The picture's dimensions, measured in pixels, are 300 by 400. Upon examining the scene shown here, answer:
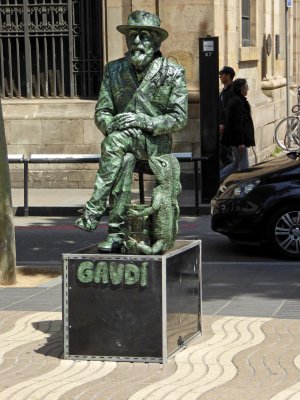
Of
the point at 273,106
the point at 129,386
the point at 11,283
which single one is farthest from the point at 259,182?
the point at 273,106

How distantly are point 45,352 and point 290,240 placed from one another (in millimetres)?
5271

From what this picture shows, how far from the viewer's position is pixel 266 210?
12.8m

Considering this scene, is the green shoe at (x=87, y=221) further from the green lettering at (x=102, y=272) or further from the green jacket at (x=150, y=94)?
the green jacket at (x=150, y=94)

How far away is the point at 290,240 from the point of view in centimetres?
1271

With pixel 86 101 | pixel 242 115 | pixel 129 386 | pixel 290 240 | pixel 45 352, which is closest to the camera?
pixel 129 386

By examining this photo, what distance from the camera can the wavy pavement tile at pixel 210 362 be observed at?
22.8ft

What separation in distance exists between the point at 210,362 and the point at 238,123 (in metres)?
10.3

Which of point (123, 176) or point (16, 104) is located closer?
point (123, 176)

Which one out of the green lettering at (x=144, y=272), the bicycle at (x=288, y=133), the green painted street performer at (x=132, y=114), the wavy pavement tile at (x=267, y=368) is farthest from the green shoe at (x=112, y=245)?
the bicycle at (x=288, y=133)

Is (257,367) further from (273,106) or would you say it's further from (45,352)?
(273,106)

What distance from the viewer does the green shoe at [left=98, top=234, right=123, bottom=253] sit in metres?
7.89

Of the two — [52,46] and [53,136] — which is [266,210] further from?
[52,46]

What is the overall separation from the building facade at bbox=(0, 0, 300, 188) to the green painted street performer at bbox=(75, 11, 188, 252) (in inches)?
421

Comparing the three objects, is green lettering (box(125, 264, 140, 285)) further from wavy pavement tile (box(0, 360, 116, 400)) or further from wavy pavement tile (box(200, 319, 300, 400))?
wavy pavement tile (box(200, 319, 300, 400))
